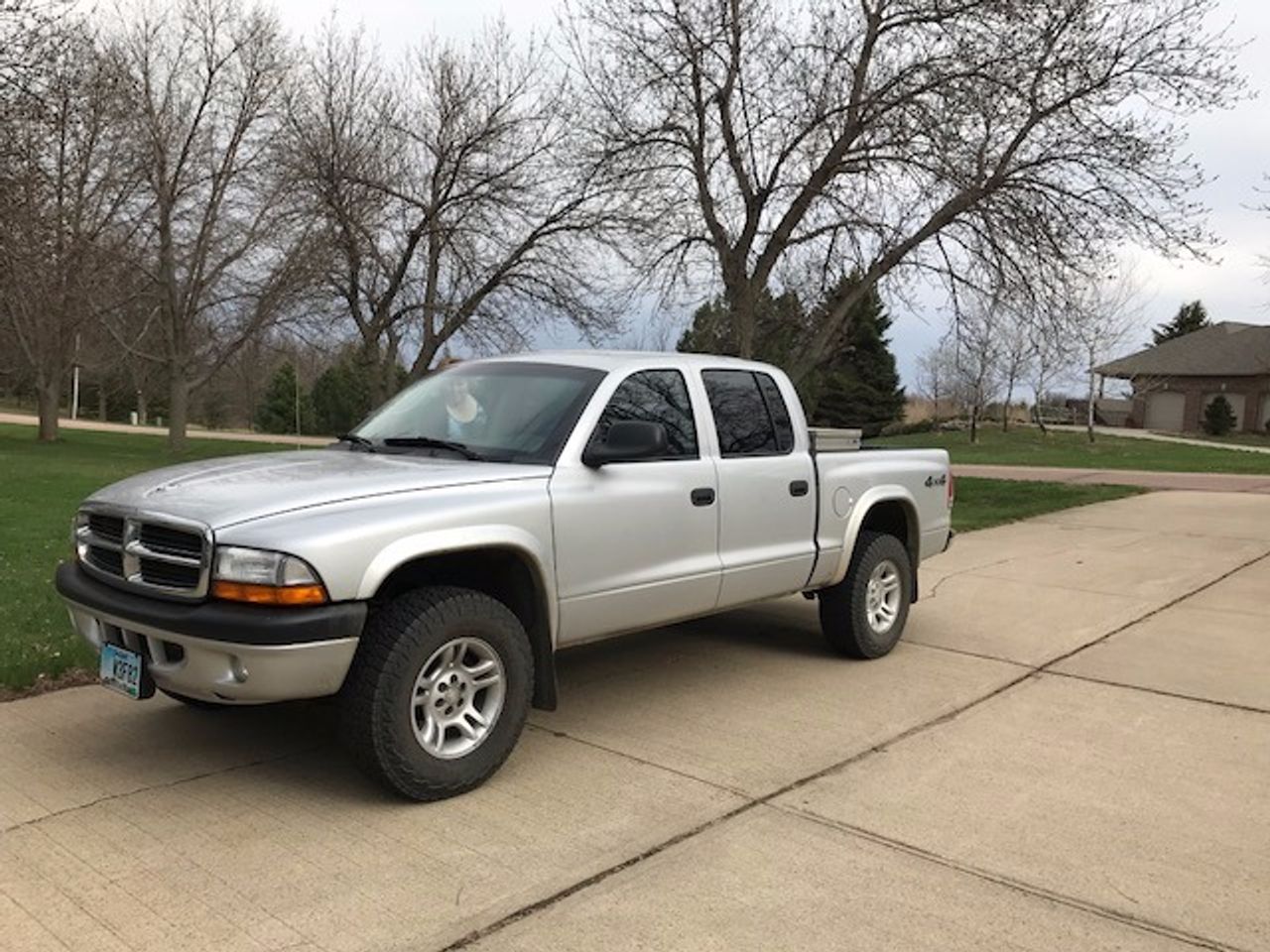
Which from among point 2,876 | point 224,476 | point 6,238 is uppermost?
point 6,238

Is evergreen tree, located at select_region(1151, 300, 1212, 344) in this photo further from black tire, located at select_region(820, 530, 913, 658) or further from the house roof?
black tire, located at select_region(820, 530, 913, 658)

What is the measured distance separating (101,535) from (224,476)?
0.55 m

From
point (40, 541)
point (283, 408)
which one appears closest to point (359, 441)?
point (40, 541)

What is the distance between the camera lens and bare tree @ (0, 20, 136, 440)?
14.4 metres

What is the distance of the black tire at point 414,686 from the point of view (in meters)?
3.77

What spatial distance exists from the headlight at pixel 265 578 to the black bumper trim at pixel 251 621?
1.4 inches

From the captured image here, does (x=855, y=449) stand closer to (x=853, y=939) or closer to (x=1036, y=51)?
(x=853, y=939)

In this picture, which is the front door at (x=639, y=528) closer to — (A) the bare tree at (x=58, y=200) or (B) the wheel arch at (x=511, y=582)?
(B) the wheel arch at (x=511, y=582)

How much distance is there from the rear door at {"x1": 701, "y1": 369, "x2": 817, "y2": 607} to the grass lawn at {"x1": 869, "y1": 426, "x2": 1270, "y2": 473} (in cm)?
1533

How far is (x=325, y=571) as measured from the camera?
3615 millimetres

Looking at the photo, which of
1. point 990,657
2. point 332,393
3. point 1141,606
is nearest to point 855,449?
point 990,657

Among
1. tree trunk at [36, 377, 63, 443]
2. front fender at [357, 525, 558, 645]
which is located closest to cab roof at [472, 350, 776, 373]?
front fender at [357, 525, 558, 645]

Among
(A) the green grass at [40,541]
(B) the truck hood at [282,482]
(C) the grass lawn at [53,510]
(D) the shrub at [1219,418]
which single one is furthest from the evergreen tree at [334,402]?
(B) the truck hood at [282,482]

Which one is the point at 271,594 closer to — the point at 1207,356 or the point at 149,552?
the point at 149,552
